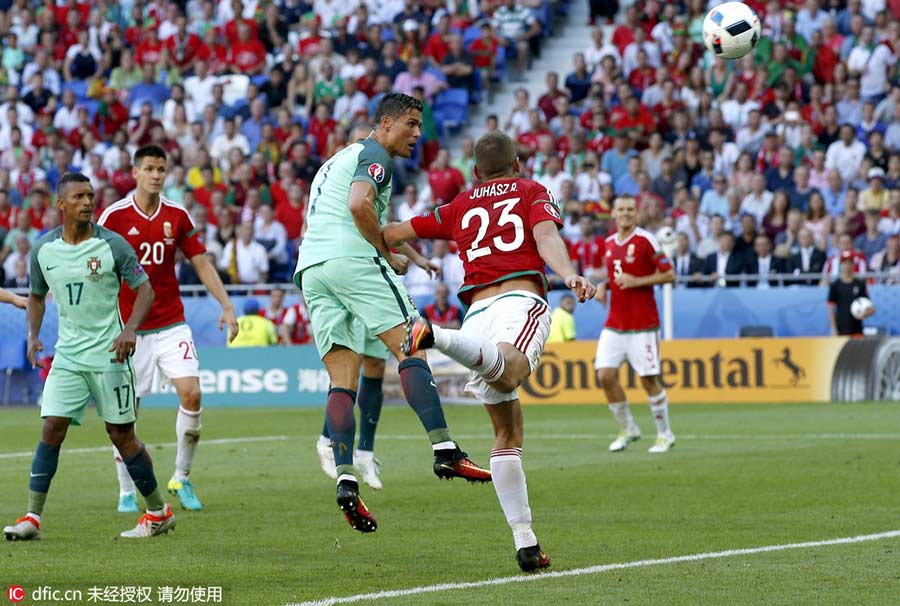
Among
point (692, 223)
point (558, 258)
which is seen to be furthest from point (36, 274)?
point (692, 223)

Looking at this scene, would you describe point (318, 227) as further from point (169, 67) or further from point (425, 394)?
point (169, 67)

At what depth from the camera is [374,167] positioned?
9094mm

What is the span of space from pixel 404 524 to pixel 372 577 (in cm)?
225

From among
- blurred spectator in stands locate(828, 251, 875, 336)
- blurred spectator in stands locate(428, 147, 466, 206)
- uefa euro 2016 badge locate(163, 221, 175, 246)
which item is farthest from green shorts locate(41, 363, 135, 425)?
blurred spectator in stands locate(428, 147, 466, 206)

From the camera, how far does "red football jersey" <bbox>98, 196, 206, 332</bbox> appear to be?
11164mm

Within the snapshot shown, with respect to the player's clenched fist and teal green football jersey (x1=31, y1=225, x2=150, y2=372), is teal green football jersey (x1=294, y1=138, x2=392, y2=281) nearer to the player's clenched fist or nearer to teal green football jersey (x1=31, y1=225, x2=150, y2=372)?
teal green football jersey (x1=31, y1=225, x2=150, y2=372)

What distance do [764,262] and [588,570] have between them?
16.5m

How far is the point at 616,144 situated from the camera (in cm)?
2664

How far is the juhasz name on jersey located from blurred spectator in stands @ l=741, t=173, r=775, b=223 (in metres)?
16.8

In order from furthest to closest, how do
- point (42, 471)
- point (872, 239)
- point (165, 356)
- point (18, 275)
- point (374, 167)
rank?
point (18, 275) → point (872, 239) → point (165, 356) → point (42, 471) → point (374, 167)

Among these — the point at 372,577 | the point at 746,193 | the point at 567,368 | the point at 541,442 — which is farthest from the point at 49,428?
the point at 746,193

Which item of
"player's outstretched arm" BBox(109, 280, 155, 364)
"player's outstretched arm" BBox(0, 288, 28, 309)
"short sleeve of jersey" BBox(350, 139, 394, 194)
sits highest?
"short sleeve of jersey" BBox(350, 139, 394, 194)

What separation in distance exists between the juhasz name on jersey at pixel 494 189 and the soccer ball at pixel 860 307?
15.1 metres

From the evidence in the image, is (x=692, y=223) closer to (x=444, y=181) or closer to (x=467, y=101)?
(x=444, y=181)
